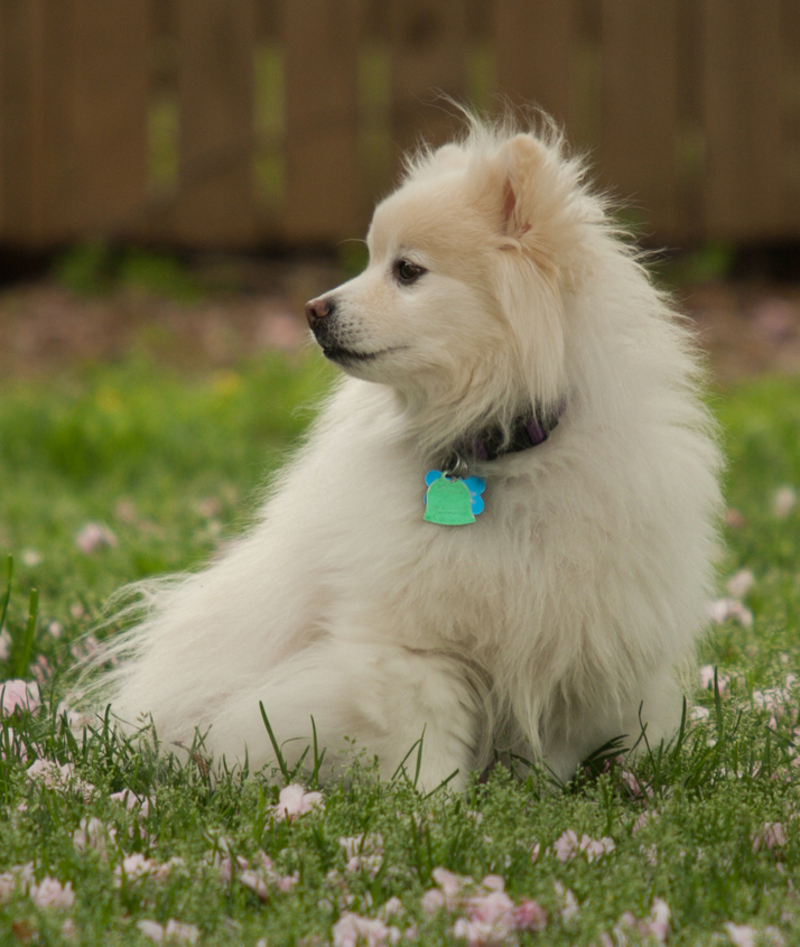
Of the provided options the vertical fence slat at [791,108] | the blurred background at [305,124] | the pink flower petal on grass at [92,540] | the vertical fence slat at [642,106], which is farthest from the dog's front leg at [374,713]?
the vertical fence slat at [791,108]

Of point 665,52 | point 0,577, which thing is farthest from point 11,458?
point 665,52

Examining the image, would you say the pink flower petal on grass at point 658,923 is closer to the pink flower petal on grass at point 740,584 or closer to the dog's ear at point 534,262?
the dog's ear at point 534,262

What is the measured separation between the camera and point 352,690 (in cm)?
236

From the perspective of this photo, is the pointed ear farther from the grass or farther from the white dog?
the grass

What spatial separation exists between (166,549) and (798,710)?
2356mm

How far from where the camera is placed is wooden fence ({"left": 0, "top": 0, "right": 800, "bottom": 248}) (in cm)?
827

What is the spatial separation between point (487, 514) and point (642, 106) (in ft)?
22.4

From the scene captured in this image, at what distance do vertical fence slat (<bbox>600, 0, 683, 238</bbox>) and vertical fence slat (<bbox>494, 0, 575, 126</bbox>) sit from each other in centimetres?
30

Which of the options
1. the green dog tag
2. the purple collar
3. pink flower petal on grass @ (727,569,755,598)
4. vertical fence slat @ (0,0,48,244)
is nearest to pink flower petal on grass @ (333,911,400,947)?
the green dog tag

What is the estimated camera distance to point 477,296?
2494 mm

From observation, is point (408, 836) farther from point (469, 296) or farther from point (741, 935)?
point (469, 296)

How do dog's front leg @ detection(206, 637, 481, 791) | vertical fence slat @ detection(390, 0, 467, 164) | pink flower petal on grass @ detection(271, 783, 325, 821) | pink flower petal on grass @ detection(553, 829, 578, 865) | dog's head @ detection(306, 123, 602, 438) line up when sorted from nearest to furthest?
1. pink flower petal on grass @ detection(553, 829, 578, 865)
2. pink flower petal on grass @ detection(271, 783, 325, 821)
3. dog's front leg @ detection(206, 637, 481, 791)
4. dog's head @ detection(306, 123, 602, 438)
5. vertical fence slat @ detection(390, 0, 467, 164)

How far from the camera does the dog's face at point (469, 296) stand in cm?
246

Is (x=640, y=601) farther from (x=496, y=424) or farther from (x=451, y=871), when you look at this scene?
(x=451, y=871)
